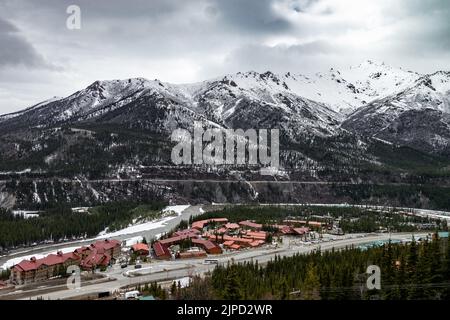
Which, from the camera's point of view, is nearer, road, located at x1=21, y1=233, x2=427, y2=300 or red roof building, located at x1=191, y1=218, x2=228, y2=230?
road, located at x1=21, y1=233, x2=427, y2=300

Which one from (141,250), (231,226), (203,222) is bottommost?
(141,250)

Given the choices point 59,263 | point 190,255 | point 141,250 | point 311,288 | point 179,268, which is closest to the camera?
point 311,288

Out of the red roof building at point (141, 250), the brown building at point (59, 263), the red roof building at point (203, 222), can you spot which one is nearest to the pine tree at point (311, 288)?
the brown building at point (59, 263)

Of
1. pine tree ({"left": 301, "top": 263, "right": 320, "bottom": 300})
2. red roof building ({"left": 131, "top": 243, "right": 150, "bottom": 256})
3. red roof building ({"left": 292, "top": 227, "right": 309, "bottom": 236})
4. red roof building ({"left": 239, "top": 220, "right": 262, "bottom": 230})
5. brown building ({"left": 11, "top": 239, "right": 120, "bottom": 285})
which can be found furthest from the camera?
red roof building ({"left": 239, "top": 220, "right": 262, "bottom": 230})

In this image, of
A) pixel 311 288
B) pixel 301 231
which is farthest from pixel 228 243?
pixel 311 288

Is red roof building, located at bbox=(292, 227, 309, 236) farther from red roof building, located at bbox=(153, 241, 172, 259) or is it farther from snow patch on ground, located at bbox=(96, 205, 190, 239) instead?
snow patch on ground, located at bbox=(96, 205, 190, 239)

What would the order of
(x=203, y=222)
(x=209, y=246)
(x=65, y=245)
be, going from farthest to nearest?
(x=203, y=222) < (x=65, y=245) < (x=209, y=246)

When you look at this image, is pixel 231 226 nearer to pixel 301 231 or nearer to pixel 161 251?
pixel 301 231

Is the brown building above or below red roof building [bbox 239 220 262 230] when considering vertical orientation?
below

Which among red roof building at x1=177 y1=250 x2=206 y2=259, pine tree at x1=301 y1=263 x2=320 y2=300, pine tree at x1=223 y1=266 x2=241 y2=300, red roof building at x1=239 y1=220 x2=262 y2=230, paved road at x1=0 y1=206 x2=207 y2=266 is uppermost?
pine tree at x1=223 y1=266 x2=241 y2=300

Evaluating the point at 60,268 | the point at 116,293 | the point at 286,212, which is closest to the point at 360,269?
the point at 116,293

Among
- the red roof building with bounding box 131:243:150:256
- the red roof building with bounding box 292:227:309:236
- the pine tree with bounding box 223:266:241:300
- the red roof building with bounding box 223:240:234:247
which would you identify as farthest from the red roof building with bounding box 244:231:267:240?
the pine tree with bounding box 223:266:241:300
